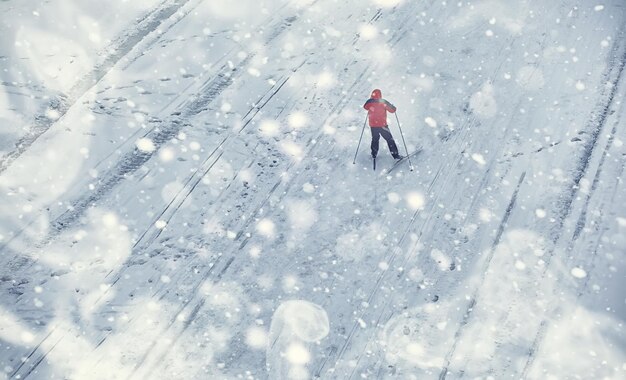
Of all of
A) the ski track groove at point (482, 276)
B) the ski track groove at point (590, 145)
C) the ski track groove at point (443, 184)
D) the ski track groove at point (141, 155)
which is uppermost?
the ski track groove at point (141, 155)

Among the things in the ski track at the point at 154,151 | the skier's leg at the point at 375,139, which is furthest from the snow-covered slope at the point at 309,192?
the skier's leg at the point at 375,139

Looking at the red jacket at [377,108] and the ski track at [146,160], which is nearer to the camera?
the ski track at [146,160]

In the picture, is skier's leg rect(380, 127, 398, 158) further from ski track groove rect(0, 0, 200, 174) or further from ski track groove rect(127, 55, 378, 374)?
ski track groove rect(0, 0, 200, 174)

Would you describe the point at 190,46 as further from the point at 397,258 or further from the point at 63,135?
the point at 397,258

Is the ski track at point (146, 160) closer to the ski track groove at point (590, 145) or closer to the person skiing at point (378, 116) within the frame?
the person skiing at point (378, 116)

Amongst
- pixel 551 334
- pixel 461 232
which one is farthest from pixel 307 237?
pixel 551 334

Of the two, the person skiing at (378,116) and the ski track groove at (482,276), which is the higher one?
the person skiing at (378,116)

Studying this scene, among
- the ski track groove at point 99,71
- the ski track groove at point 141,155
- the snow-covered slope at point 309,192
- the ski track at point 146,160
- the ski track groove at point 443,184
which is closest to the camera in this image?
the snow-covered slope at point 309,192
